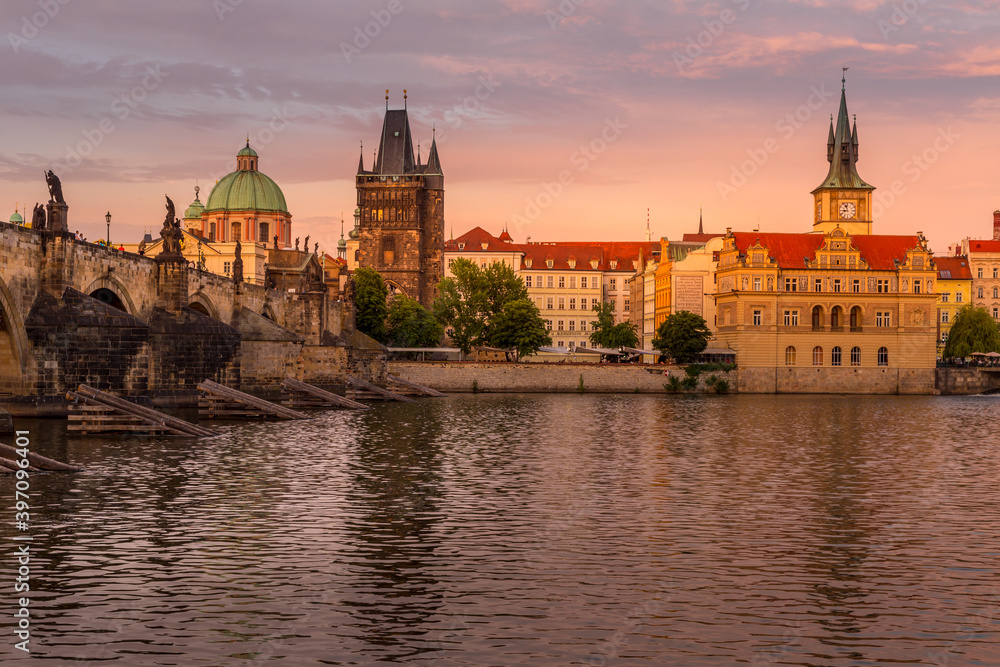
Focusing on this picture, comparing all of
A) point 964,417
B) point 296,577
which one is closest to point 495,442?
point 296,577

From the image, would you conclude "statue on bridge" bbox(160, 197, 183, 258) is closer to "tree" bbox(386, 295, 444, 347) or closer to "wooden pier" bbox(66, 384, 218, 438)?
"wooden pier" bbox(66, 384, 218, 438)

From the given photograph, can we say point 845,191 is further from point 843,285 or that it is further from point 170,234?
point 170,234

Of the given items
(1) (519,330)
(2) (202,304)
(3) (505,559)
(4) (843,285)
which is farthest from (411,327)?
(3) (505,559)

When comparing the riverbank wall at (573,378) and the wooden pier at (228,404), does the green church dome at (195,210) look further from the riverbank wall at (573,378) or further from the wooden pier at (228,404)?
the wooden pier at (228,404)

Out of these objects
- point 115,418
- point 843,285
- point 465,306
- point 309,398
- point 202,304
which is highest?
point 843,285

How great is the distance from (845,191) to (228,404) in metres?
96.4

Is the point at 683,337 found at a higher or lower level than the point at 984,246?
lower

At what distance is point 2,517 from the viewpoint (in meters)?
20.2

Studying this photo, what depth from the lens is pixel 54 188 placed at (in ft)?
140

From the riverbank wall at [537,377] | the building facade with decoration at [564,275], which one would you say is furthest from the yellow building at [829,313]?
the building facade with decoration at [564,275]

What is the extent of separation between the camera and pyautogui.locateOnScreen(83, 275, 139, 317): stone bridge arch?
48.0m

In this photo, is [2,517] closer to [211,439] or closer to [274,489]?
[274,489]

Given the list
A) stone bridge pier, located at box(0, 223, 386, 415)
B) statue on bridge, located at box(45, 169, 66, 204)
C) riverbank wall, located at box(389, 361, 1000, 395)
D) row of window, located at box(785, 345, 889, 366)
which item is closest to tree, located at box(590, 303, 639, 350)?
row of window, located at box(785, 345, 889, 366)

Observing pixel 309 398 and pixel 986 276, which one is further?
pixel 986 276
